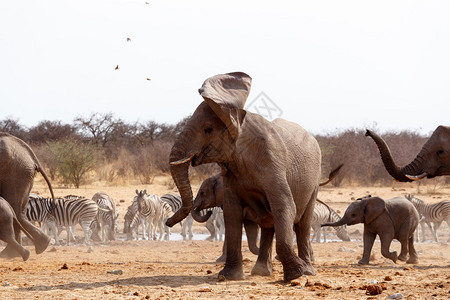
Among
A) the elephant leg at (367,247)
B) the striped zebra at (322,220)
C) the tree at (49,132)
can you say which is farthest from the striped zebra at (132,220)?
the tree at (49,132)

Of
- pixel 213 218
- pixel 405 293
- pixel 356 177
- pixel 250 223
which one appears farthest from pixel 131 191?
pixel 405 293

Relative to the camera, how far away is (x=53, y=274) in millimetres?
8594

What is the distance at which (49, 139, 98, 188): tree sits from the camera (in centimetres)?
2789

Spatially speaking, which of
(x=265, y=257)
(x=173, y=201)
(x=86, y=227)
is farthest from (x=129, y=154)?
(x=265, y=257)

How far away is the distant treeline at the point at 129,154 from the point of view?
28.9 metres

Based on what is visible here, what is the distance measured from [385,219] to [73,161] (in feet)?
62.1

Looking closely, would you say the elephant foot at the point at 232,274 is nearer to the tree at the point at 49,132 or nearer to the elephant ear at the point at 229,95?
the elephant ear at the point at 229,95

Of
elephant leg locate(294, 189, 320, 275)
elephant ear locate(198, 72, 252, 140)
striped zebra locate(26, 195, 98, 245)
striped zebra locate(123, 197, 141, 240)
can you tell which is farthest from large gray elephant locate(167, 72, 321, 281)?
striped zebra locate(123, 197, 141, 240)

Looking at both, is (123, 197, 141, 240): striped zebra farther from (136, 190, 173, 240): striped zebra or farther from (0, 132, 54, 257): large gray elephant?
(0, 132, 54, 257): large gray elephant

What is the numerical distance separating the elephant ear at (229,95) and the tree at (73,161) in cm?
2047

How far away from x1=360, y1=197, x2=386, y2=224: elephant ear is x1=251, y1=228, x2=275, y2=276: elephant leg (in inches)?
118

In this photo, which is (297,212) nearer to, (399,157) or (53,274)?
(53,274)

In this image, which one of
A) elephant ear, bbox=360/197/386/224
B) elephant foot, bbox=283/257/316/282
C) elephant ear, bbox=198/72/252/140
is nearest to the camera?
elephant ear, bbox=198/72/252/140

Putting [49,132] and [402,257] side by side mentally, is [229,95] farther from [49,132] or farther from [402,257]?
[49,132]
